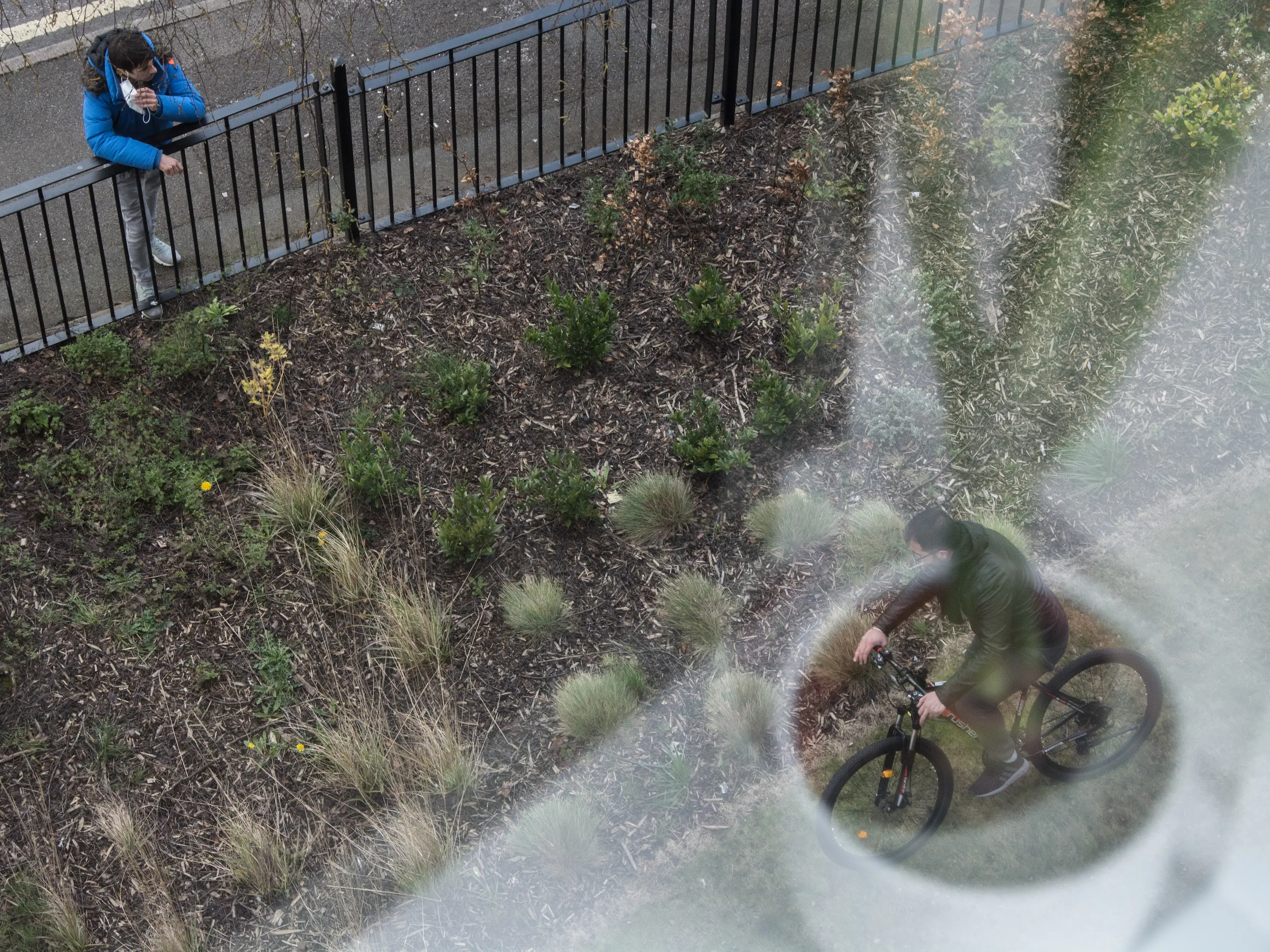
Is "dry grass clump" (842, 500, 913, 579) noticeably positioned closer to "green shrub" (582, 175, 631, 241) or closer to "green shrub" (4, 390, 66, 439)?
"green shrub" (582, 175, 631, 241)

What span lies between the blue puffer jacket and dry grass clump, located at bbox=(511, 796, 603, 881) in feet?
13.2

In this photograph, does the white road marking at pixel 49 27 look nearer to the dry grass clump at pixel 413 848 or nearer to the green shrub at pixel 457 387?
the green shrub at pixel 457 387

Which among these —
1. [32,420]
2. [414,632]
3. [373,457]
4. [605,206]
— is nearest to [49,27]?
[32,420]

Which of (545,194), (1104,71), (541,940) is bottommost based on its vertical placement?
(541,940)

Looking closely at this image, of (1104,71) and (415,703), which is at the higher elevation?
(1104,71)

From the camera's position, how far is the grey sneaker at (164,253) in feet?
24.8

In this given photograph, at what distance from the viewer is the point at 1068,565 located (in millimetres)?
6105

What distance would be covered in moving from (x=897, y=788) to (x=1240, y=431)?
3.01 metres

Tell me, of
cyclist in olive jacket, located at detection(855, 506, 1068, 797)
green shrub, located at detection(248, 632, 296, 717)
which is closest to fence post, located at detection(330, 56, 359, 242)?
green shrub, located at detection(248, 632, 296, 717)

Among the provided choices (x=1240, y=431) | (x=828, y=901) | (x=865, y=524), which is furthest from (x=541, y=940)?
(x=1240, y=431)

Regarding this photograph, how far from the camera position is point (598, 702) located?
549 cm

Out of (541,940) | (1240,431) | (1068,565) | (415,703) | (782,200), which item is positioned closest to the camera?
(541,940)

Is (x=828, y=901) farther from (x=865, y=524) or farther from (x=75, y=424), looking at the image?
(x=75, y=424)

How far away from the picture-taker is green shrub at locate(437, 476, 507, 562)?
235 inches
